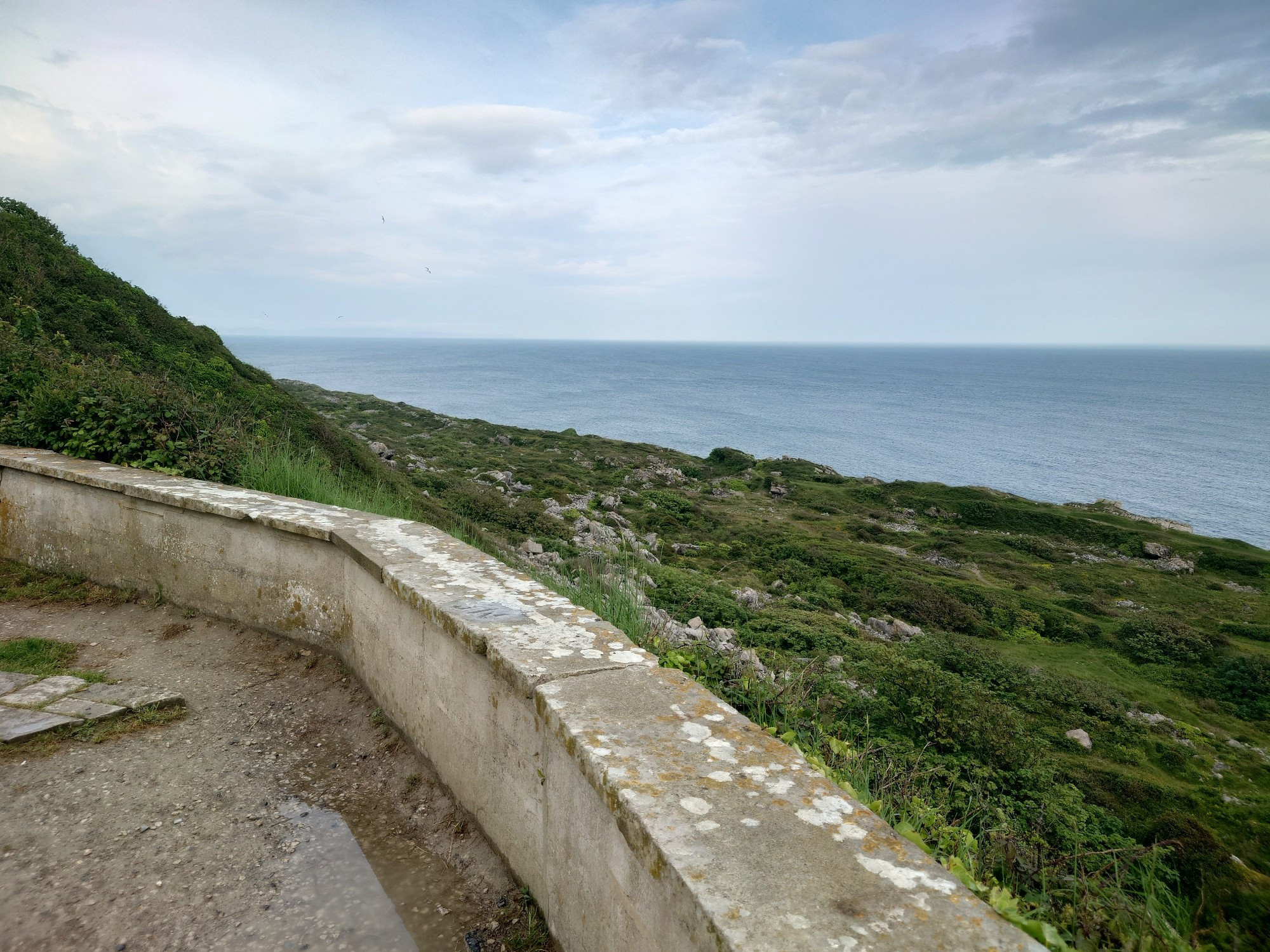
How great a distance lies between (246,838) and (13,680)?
217 cm

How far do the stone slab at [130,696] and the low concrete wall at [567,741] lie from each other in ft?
2.54

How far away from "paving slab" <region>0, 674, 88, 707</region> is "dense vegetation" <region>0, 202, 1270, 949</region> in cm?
220

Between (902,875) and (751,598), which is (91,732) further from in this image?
(751,598)

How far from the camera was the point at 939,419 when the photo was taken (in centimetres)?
8169

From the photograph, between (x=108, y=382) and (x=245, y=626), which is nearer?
(x=245, y=626)

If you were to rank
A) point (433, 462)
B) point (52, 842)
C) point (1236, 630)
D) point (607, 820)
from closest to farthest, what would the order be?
point (607, 820)
point (52, 842)
point (1236, 630)
point (433, 462)

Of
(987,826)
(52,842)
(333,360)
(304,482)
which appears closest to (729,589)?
(987,826)

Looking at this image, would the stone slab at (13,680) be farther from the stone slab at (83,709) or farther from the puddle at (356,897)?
the puddle at (356,897)

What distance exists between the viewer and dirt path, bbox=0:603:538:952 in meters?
2.48

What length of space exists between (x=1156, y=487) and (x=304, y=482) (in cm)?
5619

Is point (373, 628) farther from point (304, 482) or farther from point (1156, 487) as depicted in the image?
point (1156, 487)

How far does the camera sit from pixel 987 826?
5.49 meters

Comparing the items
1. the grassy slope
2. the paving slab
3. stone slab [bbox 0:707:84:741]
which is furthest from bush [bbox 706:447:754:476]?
stone slab [bbox 0:707:84:741]

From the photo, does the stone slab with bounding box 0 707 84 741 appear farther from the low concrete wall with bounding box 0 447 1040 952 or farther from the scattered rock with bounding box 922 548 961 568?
the scattered rock with bounding box 922 548 961 568
